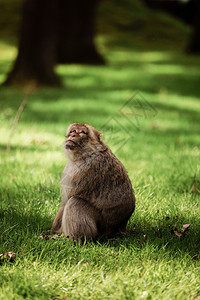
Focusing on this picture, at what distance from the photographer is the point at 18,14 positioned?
27812 millimetres

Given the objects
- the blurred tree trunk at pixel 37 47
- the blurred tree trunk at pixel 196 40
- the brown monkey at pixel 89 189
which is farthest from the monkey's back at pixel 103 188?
the blurred tree trunk at pixel 196 40

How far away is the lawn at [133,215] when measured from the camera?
3.01 meters

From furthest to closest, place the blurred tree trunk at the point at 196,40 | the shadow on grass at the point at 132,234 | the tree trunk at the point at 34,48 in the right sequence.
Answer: the blurred tree trunk at the point at 196,40
the tree trunk at the point at 34,48
the shadow on grass at the point at 132,234

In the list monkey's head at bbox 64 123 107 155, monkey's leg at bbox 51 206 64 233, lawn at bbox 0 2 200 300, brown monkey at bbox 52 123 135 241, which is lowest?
lawn at bbox 0 2 200 300

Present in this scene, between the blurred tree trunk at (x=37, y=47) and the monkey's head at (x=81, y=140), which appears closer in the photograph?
the monkey's head at (x=81, y=140)

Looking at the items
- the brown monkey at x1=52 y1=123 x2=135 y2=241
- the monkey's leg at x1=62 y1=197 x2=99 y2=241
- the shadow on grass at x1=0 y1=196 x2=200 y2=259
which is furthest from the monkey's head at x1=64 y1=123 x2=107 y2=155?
the shadow on grass at x1=0 y1=196 x2=200 y2=259

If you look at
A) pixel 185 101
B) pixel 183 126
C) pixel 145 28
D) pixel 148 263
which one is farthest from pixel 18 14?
pixel 148 263

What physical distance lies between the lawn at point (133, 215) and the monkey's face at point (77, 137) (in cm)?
74

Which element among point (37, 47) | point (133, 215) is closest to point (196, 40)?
point (37, 47)

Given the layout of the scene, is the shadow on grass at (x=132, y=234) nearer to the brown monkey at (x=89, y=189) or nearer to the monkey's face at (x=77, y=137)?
the brown monkey at (x=89, y=189)

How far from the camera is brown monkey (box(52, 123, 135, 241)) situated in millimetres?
3426

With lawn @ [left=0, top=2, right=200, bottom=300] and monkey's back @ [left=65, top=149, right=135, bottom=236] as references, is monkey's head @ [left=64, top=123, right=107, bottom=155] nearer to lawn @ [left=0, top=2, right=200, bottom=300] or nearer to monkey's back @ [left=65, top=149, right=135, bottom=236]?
monkey's back @ [left=65, top=149, right=135, bottom=236]

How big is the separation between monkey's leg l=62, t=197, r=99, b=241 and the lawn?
84 millimetres

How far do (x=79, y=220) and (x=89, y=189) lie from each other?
249mm
